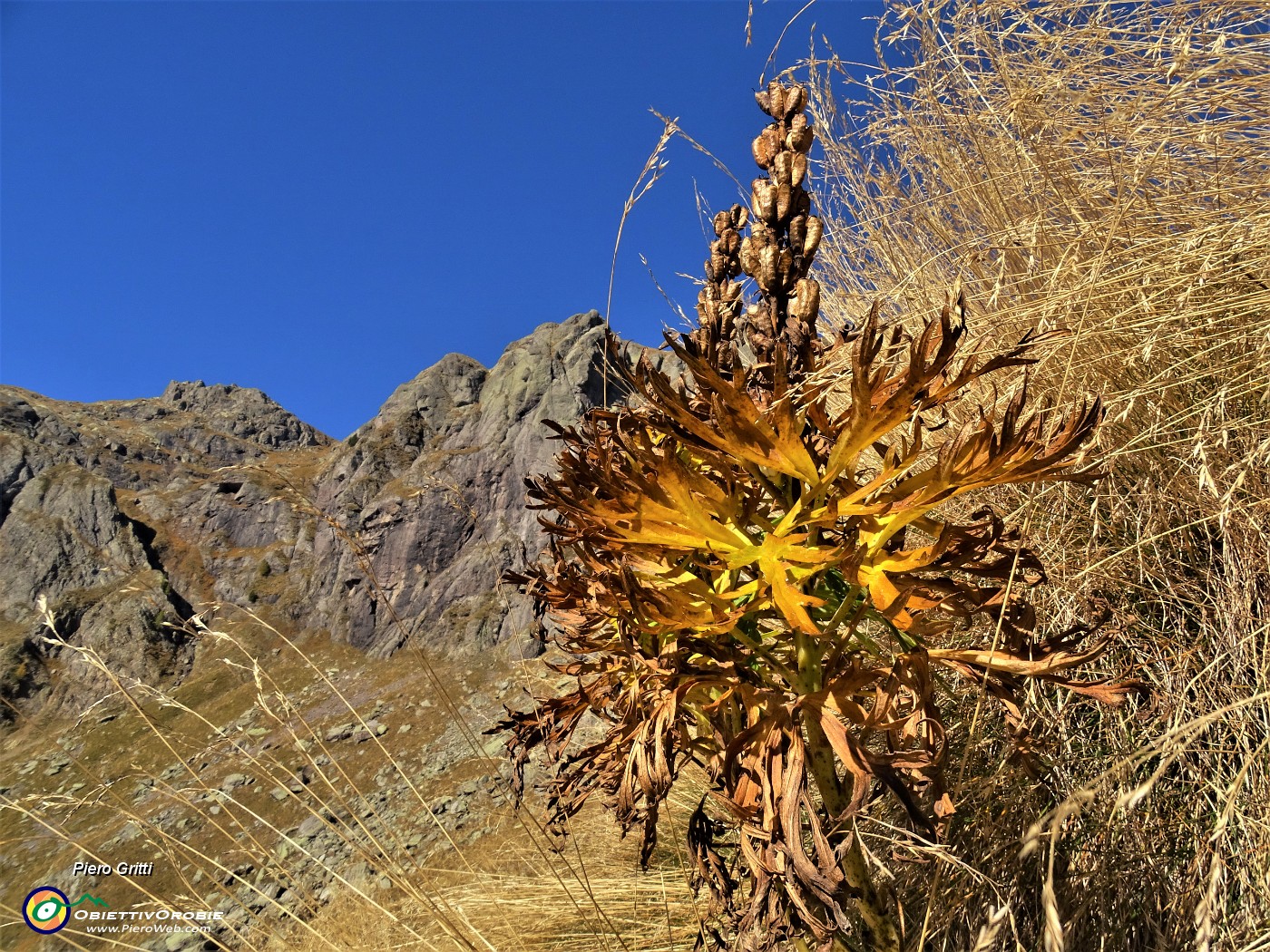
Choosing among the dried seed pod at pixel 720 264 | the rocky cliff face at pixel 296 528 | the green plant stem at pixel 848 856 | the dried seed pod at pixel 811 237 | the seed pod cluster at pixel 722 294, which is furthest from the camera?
the rocky cliff face at pixel 296 528

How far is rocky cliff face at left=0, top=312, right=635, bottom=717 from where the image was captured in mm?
37250

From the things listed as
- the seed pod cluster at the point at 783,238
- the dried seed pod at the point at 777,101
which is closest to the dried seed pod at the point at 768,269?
the seed pod cluster at the point at 783,238

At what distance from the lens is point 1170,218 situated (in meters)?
1.86

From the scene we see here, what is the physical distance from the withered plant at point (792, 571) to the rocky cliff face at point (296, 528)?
1162 inches

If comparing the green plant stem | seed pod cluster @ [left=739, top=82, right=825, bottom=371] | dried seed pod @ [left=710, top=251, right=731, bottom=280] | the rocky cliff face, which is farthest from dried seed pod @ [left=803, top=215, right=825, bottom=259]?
the rocky cliff face

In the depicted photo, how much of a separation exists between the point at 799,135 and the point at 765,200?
5.0 inches

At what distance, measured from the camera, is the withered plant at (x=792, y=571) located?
0.88 m

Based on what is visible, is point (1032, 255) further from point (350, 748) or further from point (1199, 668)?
point (350, 748)

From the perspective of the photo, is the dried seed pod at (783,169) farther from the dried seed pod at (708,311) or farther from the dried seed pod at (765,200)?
the dried seed pod at (708,311)

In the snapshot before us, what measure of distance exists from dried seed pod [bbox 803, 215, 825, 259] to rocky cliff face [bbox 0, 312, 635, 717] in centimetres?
2965

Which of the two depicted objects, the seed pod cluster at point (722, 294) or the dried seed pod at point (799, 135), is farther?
the seed pod cluster at point (722, 294)

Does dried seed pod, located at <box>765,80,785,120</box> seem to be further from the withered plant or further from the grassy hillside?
the grassy hillside

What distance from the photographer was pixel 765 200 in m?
1.13

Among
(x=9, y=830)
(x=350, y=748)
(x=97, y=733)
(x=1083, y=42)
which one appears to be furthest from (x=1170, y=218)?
(x=97, y=733)
